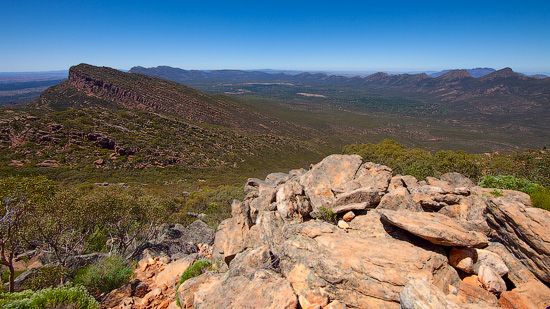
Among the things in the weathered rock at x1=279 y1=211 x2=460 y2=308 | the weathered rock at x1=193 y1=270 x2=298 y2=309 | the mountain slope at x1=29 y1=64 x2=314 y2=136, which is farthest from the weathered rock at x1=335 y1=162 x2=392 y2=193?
the mountain slope at x1=29 y1=64 x2=314 y2=136

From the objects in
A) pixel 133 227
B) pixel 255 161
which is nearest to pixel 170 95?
pixel 255 161

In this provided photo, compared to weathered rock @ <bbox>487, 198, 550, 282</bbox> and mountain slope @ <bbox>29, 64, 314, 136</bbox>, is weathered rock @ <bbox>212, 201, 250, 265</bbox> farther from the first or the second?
mountain slope @ <bbox>29, 64, 314, 136</bbox>

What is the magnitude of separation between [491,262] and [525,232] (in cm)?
214

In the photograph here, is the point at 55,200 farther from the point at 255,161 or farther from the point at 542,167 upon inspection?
the point at 255,161

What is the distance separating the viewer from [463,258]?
9484mm

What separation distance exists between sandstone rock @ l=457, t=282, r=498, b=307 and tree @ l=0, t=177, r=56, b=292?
2319 cm

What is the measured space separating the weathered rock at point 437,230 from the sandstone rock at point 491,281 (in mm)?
1065

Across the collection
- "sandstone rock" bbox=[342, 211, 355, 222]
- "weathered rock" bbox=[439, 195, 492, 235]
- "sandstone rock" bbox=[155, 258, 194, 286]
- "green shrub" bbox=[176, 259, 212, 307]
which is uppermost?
"weathered rock" bbox=[439, 195, 492, 235]

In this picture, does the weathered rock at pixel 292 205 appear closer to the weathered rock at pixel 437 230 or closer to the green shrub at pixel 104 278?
the weathered rock at pixel 437 230

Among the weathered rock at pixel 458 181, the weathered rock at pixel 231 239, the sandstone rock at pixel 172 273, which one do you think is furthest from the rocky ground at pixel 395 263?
the weathered rock at pixel 458 181

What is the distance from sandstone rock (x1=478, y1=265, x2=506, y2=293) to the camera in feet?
28.8

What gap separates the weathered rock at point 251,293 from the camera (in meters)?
8.55

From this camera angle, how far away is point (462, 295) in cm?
872

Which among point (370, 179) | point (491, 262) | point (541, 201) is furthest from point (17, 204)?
point (541, 201)
